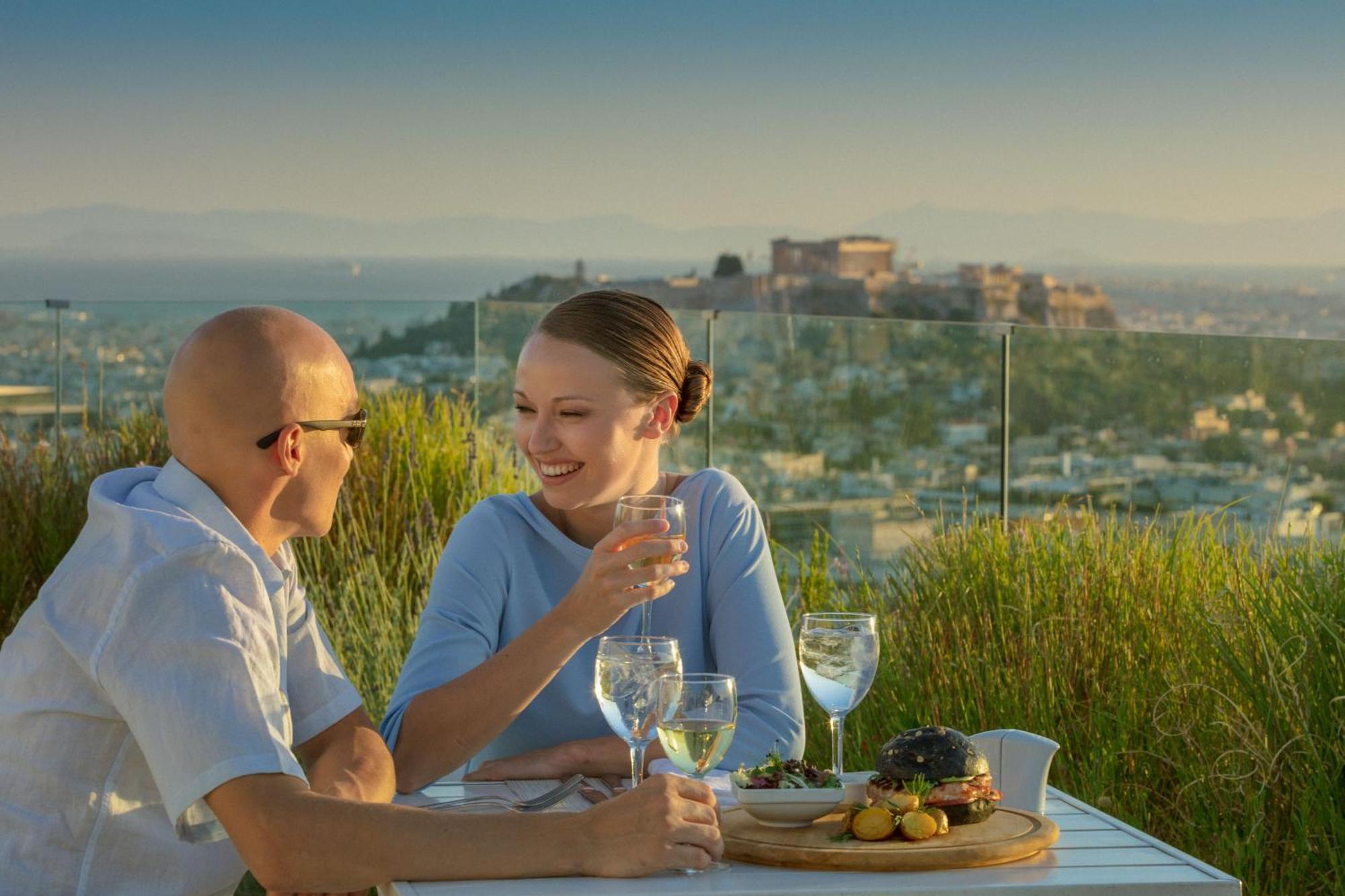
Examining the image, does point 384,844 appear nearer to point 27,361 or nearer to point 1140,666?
point 1140,666

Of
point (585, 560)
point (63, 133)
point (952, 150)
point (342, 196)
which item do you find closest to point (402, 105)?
point (342, 196)

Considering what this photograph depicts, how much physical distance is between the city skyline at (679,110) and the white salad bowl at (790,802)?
3095 cm

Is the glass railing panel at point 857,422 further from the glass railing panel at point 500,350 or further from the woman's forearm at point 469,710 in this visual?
the woman's forearm at point 469,710

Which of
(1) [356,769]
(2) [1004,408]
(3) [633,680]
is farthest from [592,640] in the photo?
(2) [1004,408]

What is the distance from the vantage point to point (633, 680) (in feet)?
6.15

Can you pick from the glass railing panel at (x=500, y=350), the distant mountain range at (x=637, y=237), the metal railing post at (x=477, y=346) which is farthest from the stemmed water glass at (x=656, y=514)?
the distant mountain range at (x=637, y=237)

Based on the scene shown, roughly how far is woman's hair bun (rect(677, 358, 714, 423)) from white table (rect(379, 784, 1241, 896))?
1139mm

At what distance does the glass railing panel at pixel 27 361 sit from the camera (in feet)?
25.6

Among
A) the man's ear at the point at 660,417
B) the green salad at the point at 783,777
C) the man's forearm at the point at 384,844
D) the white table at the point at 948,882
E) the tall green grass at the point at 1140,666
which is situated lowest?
the tall green grass at the point at 1140,666

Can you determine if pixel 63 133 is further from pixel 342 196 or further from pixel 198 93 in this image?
pixel 342 196

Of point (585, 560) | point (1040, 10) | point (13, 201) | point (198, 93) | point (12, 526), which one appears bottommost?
point (12, 526)

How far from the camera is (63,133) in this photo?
3056cm

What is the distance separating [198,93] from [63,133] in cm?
275

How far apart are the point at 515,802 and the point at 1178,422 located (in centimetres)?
Result: 443
